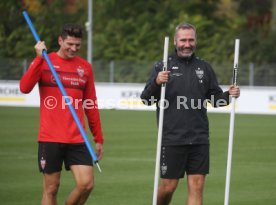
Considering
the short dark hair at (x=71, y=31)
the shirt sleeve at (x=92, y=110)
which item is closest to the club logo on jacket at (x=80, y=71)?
the shirt sleeve at (x=92, y=110)

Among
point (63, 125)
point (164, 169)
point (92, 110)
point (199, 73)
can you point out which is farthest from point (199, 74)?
point (63, 125)

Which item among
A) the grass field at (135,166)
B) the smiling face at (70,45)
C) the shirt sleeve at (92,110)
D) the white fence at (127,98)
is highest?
the smiling face at (70,45)

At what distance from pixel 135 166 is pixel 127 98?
1962 cm

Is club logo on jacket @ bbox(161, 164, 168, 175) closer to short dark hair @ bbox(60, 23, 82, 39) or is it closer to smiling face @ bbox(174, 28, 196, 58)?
smiling face @ bbox(174, 28, 196, 58)

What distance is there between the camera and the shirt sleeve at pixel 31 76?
28.6 ft

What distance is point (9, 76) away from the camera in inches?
1533

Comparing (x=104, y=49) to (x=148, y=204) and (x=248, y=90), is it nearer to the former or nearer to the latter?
(x=248, y=90)

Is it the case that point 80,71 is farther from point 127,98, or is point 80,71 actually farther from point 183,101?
point 127,98

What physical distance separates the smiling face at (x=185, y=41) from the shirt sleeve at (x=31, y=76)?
155cm

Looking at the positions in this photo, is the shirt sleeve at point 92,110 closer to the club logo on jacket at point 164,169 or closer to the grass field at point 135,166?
the club logo on jacket at point 164,169

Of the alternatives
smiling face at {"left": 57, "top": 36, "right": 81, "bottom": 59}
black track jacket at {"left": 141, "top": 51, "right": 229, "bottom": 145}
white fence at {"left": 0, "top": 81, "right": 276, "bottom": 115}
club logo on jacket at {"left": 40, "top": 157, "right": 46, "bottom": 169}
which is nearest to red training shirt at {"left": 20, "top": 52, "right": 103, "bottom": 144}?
smiling face at {"left": 57, "top": 36, "right": 81, "bottom": 59}

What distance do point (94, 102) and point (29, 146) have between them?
10.4 metres

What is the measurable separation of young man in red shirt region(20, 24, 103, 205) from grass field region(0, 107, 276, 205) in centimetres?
282

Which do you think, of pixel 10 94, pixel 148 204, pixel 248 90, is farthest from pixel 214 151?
pixel 10 94
